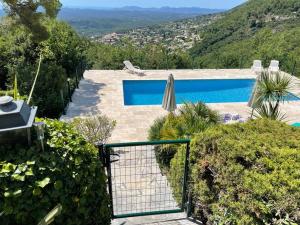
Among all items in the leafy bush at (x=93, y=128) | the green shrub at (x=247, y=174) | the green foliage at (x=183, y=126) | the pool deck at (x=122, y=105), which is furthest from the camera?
the pool deck at (x=122, y=105)

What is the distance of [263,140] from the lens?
13.8 ft

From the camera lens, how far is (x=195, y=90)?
16.9 meters

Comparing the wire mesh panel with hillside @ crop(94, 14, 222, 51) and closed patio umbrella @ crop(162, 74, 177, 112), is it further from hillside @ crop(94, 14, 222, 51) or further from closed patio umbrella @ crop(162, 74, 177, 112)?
hillside @ crop(94, 14, 222, 51)

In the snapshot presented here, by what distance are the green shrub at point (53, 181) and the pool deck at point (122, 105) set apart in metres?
5.74

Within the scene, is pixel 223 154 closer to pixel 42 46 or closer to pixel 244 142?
pixel 244 142

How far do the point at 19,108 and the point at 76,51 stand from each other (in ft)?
41.4

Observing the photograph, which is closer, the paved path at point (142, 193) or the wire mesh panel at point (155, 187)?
the wire mesh panel at point (155, 187)

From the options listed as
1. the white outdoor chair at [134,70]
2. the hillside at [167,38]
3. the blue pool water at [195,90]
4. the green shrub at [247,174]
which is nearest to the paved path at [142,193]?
the green shrub at [247,174]

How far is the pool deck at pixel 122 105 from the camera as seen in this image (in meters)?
10.4

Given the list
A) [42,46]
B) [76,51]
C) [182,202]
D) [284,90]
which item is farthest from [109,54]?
[182,202]

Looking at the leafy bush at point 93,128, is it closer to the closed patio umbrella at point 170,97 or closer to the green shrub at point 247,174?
the closed patio umbrella at point 170,97

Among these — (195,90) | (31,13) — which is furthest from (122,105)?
(195,90)

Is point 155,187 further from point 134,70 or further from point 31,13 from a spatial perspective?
point 134,70

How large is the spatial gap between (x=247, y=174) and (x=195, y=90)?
531 inches
